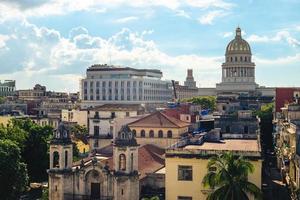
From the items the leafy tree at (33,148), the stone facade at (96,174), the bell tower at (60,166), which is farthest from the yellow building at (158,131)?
the bell tower at (60,166)

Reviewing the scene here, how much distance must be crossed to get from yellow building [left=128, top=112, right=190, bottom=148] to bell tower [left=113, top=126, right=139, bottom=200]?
1810 centimetres

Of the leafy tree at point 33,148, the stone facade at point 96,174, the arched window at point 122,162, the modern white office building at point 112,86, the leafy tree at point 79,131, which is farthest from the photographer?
the modern white office building at point 112,86

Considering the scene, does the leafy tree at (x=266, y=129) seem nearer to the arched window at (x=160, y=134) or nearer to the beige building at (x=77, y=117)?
the arched window at (x=160, y=134)

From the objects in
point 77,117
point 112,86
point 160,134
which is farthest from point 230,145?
point 112,86

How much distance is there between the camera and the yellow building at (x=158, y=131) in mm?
70438

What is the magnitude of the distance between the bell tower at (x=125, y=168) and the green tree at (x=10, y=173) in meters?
12.2

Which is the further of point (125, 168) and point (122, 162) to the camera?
point (122, 162)

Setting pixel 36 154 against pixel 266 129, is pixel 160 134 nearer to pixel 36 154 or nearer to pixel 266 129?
pixel 36 154

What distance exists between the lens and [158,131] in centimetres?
7100

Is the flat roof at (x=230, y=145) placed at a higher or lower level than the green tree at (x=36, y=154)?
higher

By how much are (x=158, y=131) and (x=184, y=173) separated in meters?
20.2

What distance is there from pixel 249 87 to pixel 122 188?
15010 cm

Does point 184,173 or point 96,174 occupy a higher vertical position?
point 184,173

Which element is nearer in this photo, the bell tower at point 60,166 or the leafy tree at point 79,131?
the bell tower at point 60,166
